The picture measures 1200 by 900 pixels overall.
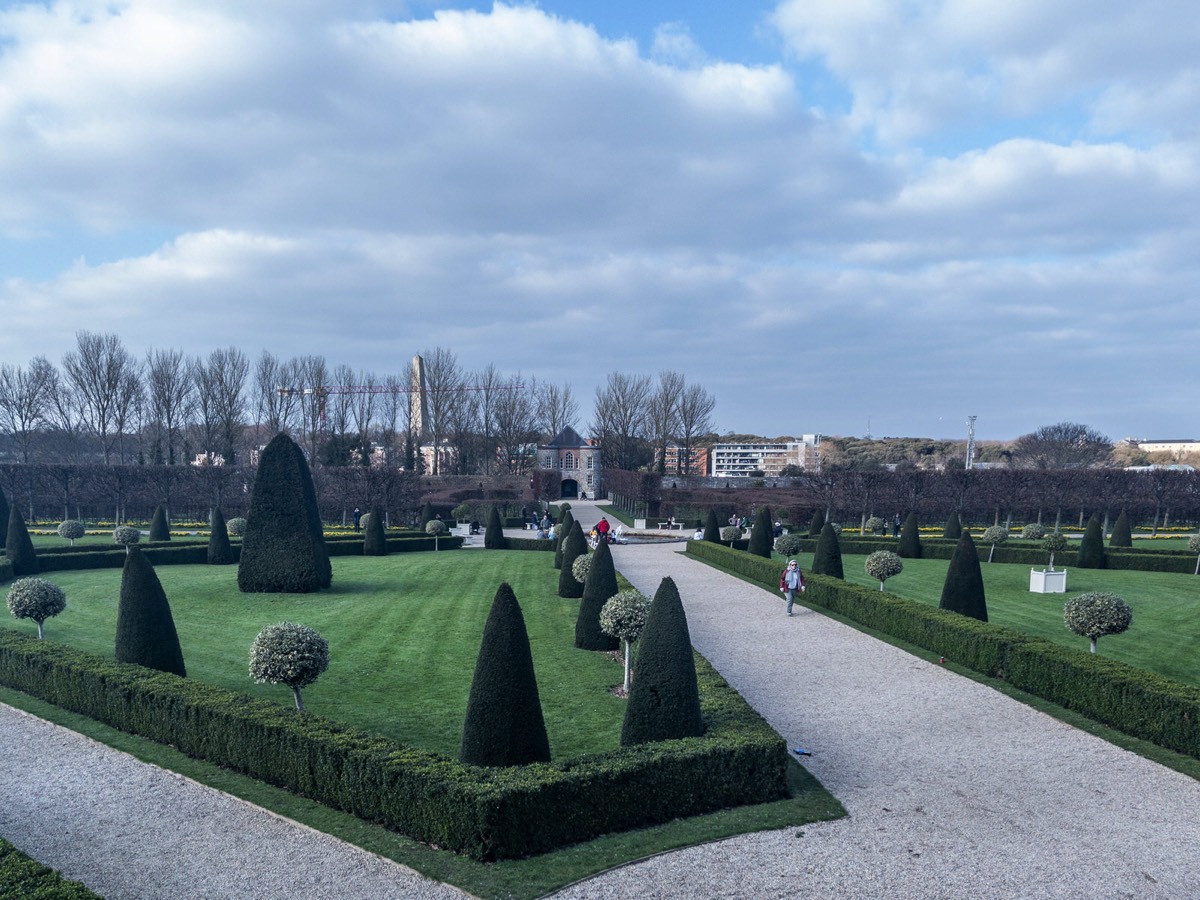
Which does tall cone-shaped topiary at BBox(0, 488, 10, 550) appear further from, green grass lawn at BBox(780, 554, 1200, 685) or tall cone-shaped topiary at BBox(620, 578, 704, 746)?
green grass lawn at BBox(780, 554, 1200, 685)

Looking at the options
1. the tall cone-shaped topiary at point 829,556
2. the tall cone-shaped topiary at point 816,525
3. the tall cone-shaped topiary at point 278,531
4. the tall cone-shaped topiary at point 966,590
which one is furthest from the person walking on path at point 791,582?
the tall cone-shaped topiary at point 816,525

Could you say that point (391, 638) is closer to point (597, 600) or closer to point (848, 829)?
point (597, 600)

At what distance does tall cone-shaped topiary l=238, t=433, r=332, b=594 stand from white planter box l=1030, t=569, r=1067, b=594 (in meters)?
22.4

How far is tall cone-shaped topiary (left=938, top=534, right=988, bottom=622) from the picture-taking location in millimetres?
18672

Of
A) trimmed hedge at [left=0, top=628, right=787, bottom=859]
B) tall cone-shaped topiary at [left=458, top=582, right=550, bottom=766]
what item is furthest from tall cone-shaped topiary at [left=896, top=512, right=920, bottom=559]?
tall cone-shaped topiary at [left=458, top=582, right=550, bottom=766]

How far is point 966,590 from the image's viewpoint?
1872 centimetres

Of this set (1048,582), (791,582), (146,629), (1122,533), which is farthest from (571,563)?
(1122,533)

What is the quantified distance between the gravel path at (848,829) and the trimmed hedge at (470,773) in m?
0.56

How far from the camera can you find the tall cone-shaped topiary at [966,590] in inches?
735

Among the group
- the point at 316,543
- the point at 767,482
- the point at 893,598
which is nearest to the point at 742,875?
the point at 893,598

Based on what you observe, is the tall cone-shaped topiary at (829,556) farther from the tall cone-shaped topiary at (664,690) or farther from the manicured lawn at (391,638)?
the tall cone-shaped topiary at (664,690)

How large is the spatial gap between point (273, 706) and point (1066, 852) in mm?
9249

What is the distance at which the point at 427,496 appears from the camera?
194 ft

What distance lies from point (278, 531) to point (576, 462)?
2508 inches
